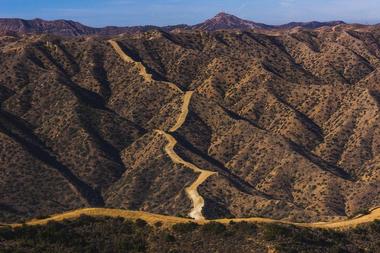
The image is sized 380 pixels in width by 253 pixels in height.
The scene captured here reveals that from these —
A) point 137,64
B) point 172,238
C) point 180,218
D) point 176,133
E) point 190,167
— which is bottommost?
point 190,167

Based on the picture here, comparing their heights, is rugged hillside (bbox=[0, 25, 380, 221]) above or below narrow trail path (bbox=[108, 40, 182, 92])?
below

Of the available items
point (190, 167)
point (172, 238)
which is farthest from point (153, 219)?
point (190, 167)

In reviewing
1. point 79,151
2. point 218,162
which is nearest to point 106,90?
point 79,151

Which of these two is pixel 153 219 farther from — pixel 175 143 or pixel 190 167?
pixel 175 143

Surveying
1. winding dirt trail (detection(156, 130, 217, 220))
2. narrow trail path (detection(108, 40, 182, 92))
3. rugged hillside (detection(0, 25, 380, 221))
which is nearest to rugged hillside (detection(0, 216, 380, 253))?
winding dirt trail (detection(156, 130, 217, 220))

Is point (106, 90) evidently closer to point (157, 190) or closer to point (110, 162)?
point (110, 162)

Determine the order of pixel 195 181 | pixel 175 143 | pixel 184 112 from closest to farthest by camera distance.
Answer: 1. pixel 195 181
2. pixel 175 143
3. pixel 184 112

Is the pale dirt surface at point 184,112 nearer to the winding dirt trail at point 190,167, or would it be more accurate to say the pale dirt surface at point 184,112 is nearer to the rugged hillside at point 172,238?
the winding dirt trail at point 190,167

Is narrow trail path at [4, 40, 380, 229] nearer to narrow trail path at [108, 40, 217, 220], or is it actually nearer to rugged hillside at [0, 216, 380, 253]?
narrow trail path at [108, 40, 217, 220]
